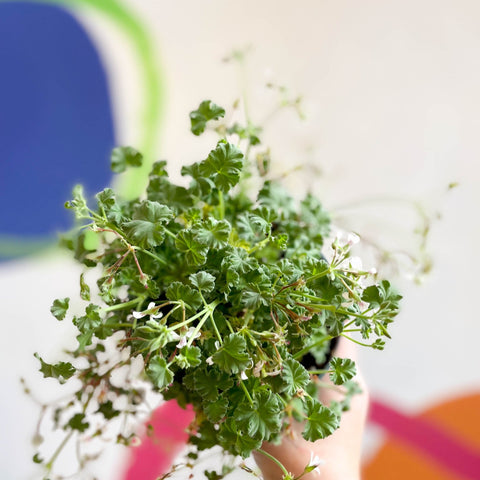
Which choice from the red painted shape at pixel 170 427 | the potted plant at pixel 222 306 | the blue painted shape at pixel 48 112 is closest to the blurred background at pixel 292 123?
the blue painted shape at pixel 48 112

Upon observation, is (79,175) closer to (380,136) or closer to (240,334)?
(380,136)

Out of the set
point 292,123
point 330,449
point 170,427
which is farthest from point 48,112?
point 330,449

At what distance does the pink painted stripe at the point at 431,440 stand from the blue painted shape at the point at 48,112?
97 centimetres

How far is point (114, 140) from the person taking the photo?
1.69 metres

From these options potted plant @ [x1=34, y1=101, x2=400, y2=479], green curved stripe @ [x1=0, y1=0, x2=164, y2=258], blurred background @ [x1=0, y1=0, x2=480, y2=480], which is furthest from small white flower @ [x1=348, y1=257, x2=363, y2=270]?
green curved stripe @ [x1=0, y1=0, x2=164, y2=258]

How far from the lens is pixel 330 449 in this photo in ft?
2.66

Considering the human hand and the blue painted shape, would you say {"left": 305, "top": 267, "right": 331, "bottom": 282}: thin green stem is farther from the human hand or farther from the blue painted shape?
the blue painted shape

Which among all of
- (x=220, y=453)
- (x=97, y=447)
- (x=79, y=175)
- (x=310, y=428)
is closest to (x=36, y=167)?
(x=79, y=175)

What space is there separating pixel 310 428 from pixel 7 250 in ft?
3.94

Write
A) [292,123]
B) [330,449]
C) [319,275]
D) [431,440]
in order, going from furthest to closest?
[292,123]
[431,440]
[330,449]
[319,275]

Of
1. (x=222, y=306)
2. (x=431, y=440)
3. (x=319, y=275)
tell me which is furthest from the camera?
(x=431, y=440)

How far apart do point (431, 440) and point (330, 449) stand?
689mm

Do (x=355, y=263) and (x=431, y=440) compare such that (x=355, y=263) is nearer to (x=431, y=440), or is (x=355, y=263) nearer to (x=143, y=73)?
(x=431, y=440)

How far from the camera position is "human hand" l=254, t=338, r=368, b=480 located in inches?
29.9
